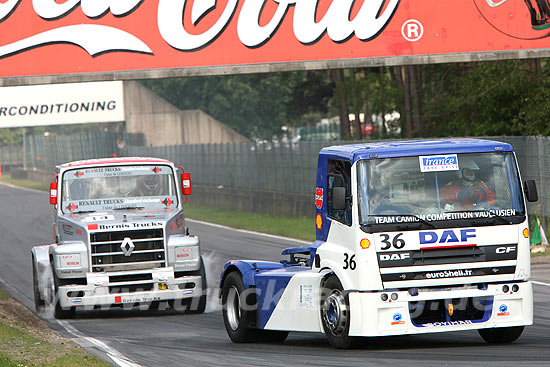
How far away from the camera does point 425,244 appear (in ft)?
35.4

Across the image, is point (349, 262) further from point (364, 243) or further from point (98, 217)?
point (98, 217)

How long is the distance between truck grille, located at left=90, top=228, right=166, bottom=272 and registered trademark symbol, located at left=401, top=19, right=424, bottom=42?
674 cm

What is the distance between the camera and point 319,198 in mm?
11906

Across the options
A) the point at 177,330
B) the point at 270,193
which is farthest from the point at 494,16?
the point at 270,193

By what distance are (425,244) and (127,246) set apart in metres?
6.71

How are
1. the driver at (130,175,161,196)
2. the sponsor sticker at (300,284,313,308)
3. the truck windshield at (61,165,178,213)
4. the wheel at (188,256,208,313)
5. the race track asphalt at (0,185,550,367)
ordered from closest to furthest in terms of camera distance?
the race track asphalt at (0,185,550,367) < the sponsor sticker at (300,284,313,308) < the wheel at (188,256,208,313) < the truck windshield at (61,165,178,213) < the driver at (130,175,161,196)

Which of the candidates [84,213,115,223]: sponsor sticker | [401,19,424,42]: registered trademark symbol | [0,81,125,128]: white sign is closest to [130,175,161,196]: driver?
[84,213,115,223]: sponsor sticker

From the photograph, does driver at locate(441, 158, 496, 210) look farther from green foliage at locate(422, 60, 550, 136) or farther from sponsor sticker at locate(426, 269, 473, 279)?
green foliage at locate(422, 60, 550, 136)

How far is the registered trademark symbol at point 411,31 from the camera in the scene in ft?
66.3

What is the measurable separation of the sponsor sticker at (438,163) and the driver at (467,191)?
0.09 meters

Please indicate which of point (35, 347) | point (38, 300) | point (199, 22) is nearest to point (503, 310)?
point (35, 347)

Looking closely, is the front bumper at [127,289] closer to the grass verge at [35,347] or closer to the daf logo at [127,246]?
the daf logo at [127,246]

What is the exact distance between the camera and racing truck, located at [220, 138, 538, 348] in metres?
10.7

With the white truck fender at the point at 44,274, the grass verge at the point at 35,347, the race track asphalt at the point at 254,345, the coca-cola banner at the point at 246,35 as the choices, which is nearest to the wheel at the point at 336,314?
the race track asphalt at the point at 254,345
